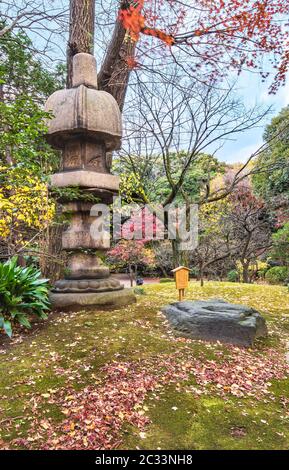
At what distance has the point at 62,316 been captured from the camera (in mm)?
3695

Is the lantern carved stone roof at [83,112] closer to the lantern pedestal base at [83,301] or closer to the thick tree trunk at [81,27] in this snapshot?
the thick tree trunk at [81,27]

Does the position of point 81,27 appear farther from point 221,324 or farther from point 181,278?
point 221,324

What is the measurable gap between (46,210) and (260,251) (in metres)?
11.8

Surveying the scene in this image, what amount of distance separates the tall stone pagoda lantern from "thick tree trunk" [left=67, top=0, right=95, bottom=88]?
560mm

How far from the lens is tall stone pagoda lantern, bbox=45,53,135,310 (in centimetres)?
393

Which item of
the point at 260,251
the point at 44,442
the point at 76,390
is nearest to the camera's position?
the point at 44,442

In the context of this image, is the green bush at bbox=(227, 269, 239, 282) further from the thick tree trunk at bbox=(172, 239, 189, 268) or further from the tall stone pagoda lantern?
the tall stone pagoda lantern

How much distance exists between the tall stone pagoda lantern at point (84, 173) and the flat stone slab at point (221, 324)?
101 centimetres

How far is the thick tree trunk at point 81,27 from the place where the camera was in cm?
462

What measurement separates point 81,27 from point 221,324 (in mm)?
4738

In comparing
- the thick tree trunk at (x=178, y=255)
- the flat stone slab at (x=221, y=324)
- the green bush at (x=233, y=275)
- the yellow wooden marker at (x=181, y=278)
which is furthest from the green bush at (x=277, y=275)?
the flat stone slab at (x=221, y=324)
